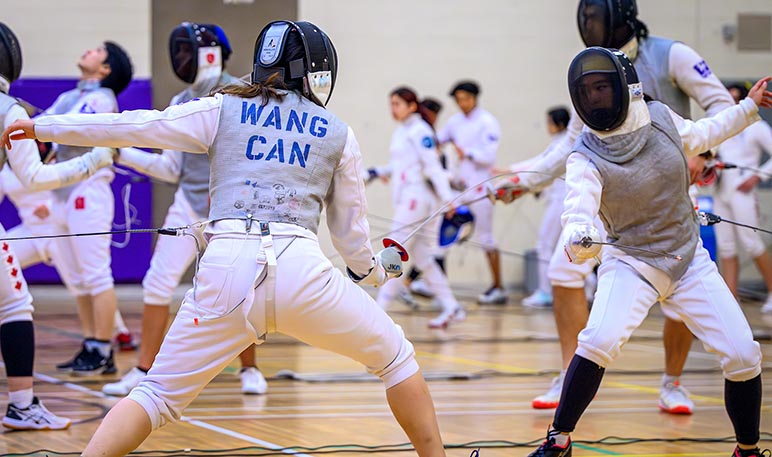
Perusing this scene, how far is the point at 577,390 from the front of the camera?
3.28 metres

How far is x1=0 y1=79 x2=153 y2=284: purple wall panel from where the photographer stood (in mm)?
9648

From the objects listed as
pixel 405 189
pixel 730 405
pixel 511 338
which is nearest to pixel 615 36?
pixel 730 405

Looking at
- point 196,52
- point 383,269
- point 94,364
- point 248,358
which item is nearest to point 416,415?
point 383,269

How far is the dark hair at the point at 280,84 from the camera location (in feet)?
9.11

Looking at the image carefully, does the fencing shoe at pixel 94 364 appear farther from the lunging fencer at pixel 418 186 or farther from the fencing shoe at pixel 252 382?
the lunging fencer at pixel 418 186

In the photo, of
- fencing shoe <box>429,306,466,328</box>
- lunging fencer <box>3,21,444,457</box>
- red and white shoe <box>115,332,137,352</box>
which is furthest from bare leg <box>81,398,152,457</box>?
fencing shoe <box>429,306,466,328</box>

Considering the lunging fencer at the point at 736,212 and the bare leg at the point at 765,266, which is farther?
the bare leg at the point at 765,266

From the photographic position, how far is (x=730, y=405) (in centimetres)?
330

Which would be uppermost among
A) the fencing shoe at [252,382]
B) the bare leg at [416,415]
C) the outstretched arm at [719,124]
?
the outstretched arm at [719,124]

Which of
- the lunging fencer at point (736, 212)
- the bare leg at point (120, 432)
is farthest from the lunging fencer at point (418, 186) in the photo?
the bare leg at point (120, 432)

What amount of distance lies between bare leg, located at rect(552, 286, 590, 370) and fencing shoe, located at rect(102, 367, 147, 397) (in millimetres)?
1806

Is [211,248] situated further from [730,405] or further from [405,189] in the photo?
[405,189]

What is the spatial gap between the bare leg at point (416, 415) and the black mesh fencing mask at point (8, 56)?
2070 millimetres

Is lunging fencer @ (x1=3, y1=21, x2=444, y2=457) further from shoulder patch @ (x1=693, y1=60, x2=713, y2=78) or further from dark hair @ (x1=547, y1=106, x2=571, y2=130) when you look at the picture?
dark hair @ (x1=547, y1=106, x2=571, y2=130)
